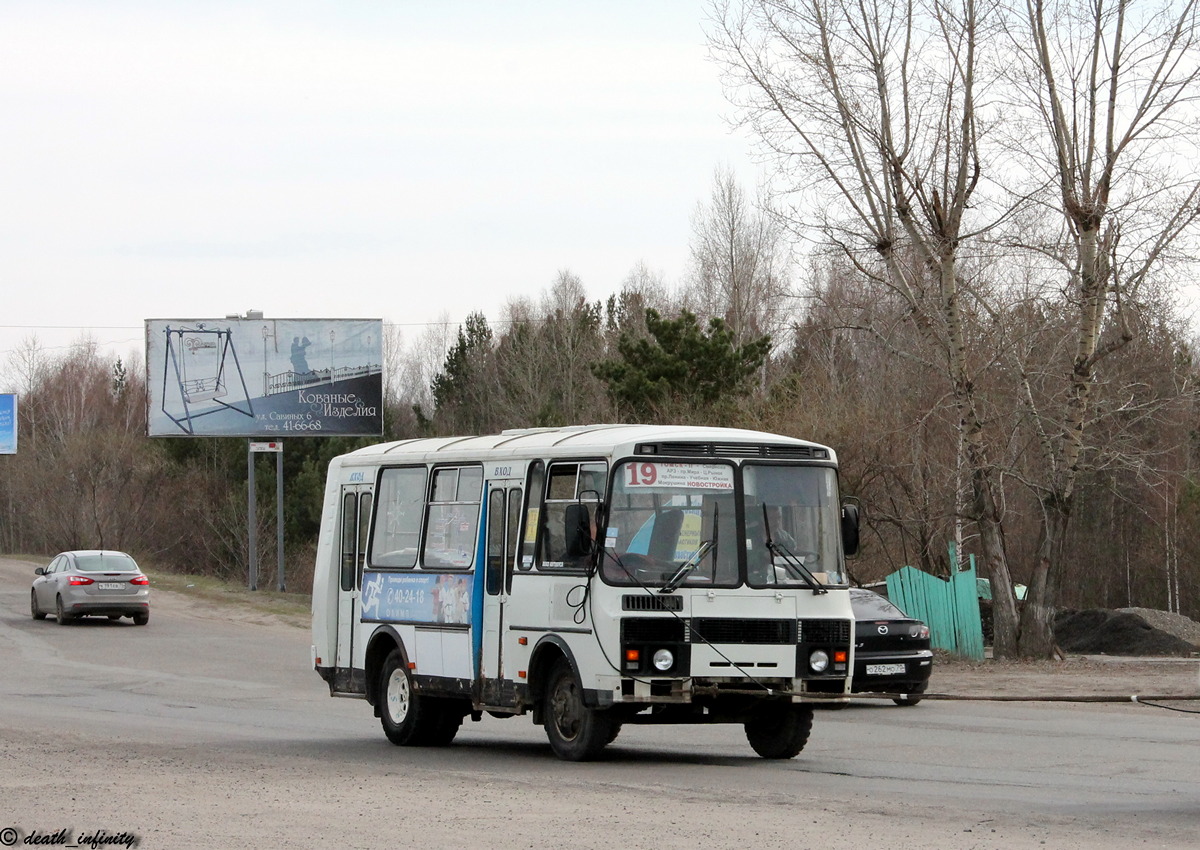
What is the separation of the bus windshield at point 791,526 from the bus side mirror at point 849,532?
0.05 metres

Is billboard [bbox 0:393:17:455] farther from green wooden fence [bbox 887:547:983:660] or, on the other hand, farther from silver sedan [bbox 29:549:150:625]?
green wooden fence [bbox 887:547:983:660]

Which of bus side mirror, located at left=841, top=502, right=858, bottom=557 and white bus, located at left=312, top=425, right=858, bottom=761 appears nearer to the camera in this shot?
white bus, located at left=312, top=425, right=858, bottom=761

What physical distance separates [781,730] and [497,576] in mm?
2804

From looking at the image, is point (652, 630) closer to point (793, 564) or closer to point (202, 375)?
point (793, 564)

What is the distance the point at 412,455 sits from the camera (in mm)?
15109

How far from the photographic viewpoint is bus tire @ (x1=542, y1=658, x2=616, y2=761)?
12672 mm

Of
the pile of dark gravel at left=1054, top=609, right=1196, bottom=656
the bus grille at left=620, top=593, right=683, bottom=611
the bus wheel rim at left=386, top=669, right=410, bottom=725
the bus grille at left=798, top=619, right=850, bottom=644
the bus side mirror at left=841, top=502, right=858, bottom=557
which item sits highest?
the bus side mirror at left=841, top=502, right=858, bottom=557

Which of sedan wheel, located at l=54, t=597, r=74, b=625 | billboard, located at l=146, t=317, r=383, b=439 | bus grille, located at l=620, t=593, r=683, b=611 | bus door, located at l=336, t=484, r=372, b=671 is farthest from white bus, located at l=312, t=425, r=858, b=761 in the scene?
billboard, located at l=146, t=317, r=383, b=439

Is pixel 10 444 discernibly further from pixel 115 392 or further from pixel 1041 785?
pixel 1041 785

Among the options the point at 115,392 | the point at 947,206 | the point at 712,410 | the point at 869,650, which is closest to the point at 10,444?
the point at 115,392

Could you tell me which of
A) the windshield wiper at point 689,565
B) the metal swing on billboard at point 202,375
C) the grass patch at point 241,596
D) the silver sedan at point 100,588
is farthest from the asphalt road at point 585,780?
the metal swing on billboard at point 202,375

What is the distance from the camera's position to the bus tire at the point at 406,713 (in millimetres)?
14727

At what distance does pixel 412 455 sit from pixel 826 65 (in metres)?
15.3

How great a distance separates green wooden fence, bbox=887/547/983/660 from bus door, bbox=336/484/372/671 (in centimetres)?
1391
